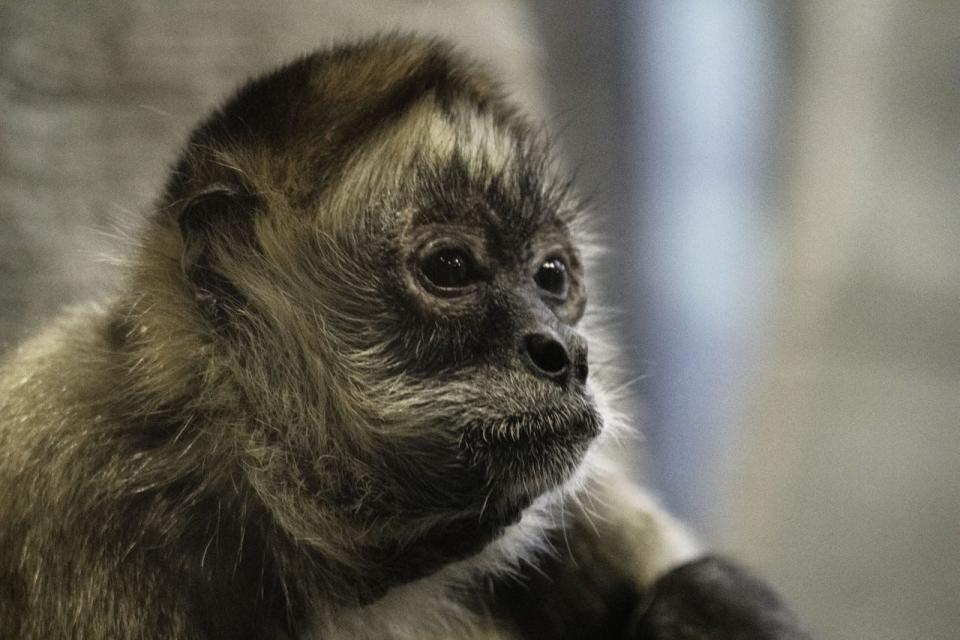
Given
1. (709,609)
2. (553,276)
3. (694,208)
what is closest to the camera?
(553,276)

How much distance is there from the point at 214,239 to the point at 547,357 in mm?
569

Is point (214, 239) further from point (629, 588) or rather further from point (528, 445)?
point (629, 588)

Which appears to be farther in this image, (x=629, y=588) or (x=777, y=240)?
(x=777, y=240)

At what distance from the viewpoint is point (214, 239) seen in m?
1.71

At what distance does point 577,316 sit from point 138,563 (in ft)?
2.88

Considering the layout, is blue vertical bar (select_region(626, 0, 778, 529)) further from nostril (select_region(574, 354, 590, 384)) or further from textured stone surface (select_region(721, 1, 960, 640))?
nostril (select_region(574, 354, 590, 384))

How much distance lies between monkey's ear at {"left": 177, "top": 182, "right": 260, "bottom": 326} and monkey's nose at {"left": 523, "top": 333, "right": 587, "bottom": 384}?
0.48 m

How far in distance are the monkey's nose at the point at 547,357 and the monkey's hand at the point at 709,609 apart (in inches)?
25.0

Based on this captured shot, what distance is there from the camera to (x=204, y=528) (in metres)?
1.57

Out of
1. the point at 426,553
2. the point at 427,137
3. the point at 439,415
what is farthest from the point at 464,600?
the point at 427,137

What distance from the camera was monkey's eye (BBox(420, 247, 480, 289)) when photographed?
167 cm

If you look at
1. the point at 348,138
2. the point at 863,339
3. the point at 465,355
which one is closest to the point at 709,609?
the point at 465,355

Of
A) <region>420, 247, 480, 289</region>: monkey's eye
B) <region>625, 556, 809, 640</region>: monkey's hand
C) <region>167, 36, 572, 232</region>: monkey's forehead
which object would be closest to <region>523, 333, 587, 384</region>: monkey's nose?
<region>420, 247, 480, 289</region>: monkey's eye

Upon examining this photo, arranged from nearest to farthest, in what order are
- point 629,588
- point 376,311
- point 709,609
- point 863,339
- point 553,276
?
point 376,311, point 553,276, point 709,609, point 629,588, point 863,339
